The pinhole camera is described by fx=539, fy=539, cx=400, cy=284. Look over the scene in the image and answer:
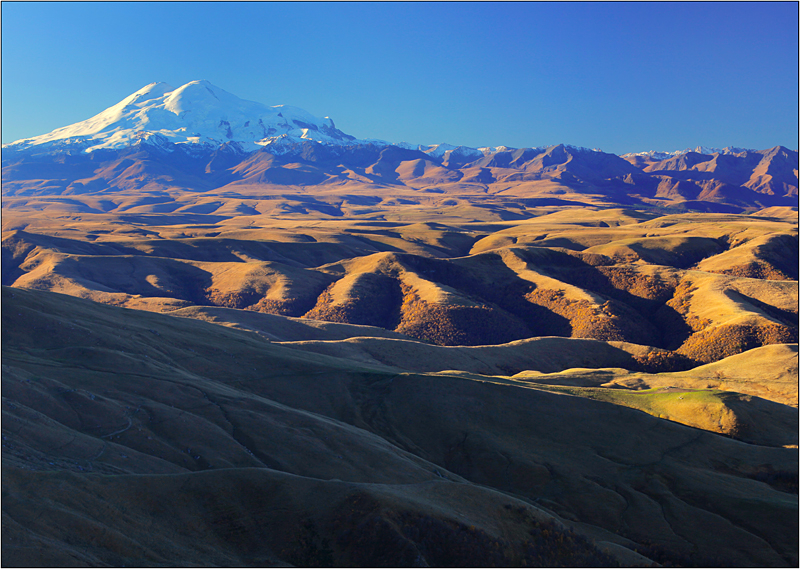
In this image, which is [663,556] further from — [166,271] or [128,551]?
[166,271]

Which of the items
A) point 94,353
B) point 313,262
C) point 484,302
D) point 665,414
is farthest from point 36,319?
point 313,262

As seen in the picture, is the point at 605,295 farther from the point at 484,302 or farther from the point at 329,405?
the point at 329,405

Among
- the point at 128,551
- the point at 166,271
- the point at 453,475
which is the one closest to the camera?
the point at 128,551

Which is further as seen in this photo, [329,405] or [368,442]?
[329,405]

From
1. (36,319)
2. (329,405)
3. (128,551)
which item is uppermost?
(36,319)

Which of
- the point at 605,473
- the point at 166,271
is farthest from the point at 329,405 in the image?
the point at 166,271

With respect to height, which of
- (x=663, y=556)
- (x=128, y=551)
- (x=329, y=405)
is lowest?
(x=663, y=556)

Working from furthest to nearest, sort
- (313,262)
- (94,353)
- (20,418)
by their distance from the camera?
(313,262)
(94,353)
(20,418)

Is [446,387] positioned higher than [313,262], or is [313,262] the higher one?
[313,262]

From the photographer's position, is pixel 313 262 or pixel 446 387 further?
pixel 313 262
